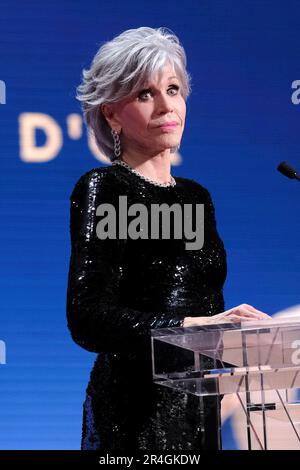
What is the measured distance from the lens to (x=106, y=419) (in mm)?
1992

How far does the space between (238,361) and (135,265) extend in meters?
0.43

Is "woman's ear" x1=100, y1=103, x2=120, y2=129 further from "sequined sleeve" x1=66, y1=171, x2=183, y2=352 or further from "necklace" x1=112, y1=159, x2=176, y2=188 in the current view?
"sequined sleeve" x1=66, y1=171, x2=183, y2=352

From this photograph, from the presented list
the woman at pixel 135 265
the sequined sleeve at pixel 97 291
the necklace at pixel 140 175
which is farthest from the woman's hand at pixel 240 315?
the necklace at pixel 140 175

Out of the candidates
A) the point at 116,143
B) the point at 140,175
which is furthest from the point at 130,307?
the point at 116,143

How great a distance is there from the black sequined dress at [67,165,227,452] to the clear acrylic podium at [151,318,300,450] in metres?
0.18

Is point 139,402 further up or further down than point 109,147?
further down

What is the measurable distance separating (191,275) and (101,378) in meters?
0.28

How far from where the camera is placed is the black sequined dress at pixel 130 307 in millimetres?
1935

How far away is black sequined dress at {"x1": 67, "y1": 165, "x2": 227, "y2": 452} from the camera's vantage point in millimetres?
1935

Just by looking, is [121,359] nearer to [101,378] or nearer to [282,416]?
[101,378]

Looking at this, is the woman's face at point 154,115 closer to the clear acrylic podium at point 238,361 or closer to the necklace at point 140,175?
the necklace at point 140,175

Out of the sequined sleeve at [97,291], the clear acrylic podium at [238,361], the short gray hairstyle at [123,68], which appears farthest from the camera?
the short gray hairstyle at [123,68]

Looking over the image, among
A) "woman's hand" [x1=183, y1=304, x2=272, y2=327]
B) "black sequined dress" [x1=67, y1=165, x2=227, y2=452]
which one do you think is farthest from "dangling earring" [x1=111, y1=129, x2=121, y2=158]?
"woman's hand" [x1=183, y1=304, x2=272, y2=327]
